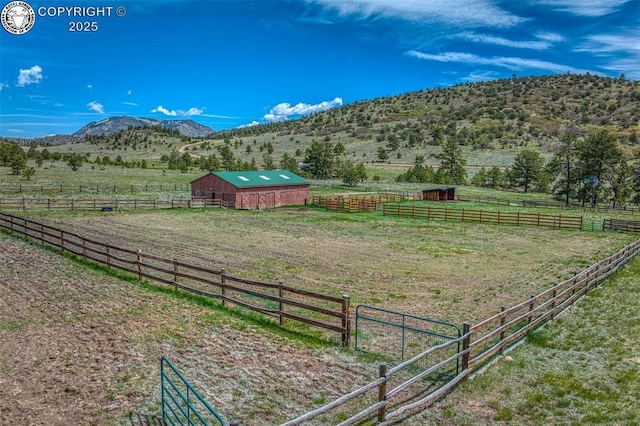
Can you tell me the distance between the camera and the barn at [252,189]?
4375 cm

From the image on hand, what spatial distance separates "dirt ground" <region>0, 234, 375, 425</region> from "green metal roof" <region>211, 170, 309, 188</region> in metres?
30.2

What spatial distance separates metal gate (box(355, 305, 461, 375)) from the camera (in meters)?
10.1

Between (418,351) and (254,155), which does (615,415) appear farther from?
(254,155)

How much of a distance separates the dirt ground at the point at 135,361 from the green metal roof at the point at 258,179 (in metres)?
30.2

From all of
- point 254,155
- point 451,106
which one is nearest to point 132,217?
point 254,155

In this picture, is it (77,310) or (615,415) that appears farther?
(77,310)

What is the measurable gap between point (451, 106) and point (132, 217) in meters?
132

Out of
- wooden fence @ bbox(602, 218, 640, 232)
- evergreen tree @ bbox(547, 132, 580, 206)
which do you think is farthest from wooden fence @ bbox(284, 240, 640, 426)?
evergreen tree @ bbox(547, 132, 580, 206)

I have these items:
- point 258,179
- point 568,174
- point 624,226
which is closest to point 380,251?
point 624,226

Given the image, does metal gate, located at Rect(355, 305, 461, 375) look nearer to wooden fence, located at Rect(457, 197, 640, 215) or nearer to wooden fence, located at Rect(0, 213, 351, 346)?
wooden fence, located at Rect(0, 213, 351, 346)

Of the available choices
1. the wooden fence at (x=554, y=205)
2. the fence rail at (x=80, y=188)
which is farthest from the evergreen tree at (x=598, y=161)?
the fence rail at (x=80, y=188)

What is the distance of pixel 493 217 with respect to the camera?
124ft

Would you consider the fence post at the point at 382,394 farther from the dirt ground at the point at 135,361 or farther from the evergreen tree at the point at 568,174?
the evergreen tree at the point at 568,174

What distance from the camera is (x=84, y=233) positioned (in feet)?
85.7
